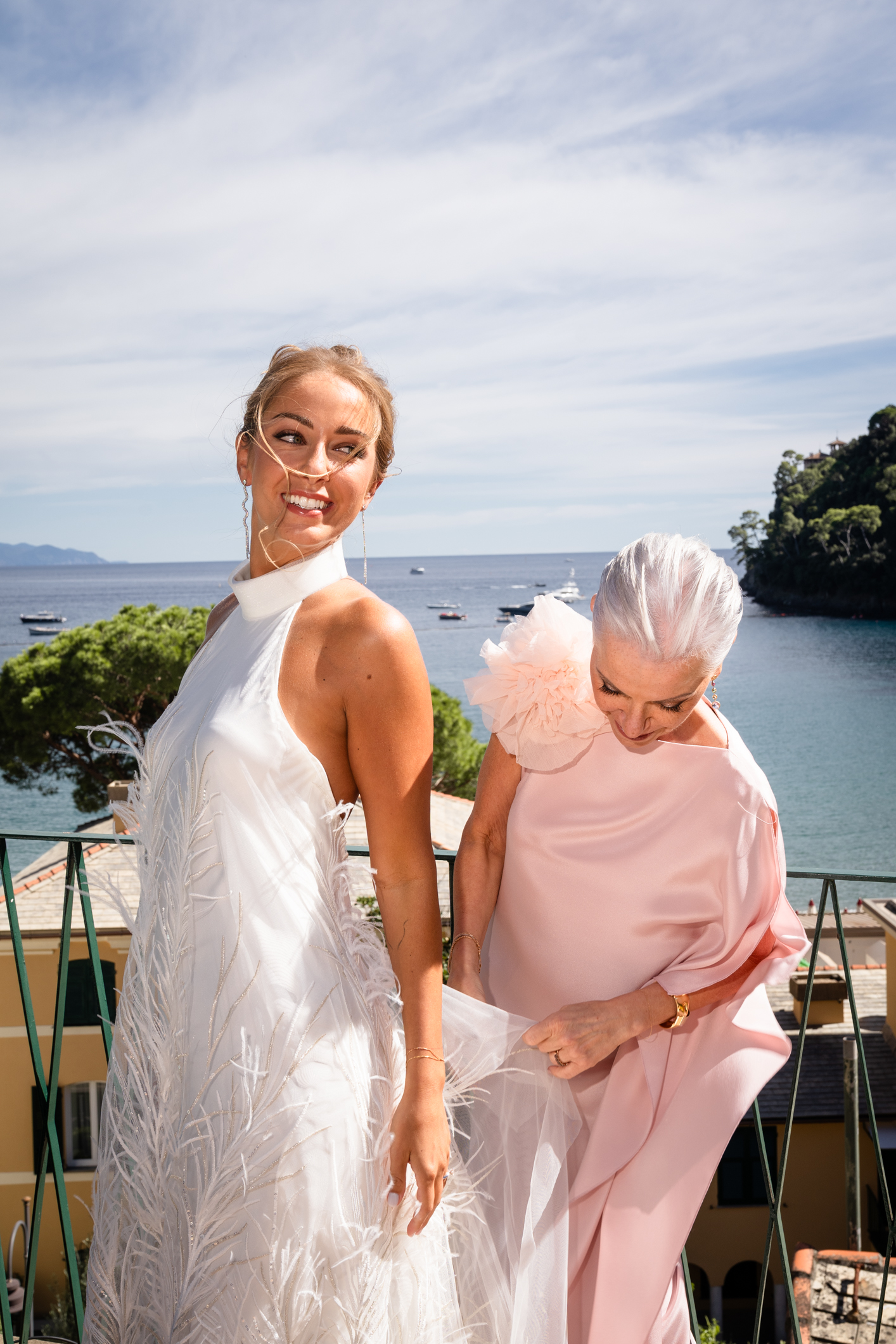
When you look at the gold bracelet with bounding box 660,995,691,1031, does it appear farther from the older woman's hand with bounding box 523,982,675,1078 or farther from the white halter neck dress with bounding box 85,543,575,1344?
the white halter neck dress with bounding box 85,543,575,1344

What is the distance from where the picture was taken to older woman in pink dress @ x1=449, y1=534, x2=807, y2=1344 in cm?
150

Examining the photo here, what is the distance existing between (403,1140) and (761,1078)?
631mm

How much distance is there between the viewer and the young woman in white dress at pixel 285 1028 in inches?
50.8

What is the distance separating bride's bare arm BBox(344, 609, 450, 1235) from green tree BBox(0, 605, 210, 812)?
24.1 m

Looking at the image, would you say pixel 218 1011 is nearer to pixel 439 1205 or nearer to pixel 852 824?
pixel 439 1205

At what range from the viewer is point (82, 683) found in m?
25.1

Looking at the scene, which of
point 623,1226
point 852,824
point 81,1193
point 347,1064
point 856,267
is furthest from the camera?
point 856,267

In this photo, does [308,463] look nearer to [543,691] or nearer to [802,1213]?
[543,691]

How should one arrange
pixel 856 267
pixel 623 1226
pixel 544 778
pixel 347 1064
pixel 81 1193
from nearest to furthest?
1. pixel 347 1064
2. pixel 623 1226
3. pixel 544 778
4. pixel 81 1193
5. pixel 856 267

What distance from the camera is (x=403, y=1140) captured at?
1.35 metres

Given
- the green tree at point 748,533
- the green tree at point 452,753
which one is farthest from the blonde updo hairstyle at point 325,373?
the green tree at point 748,533

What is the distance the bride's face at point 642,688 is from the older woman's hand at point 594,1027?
42cm

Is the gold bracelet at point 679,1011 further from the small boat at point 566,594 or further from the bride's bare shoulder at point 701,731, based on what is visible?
the small boat at point 566,594

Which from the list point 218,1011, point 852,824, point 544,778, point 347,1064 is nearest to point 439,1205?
point 347,1064
